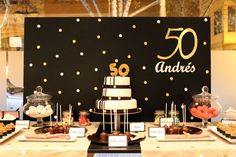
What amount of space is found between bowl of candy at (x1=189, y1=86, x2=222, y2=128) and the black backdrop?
0.85ft

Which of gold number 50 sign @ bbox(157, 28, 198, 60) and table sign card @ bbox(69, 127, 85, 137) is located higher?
gold number 50 sign @ bbox(157, 28, 198, 60)

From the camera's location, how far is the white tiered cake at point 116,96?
2.34 m

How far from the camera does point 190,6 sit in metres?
3.64

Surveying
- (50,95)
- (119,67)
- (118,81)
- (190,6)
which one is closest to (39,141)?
(118,81)

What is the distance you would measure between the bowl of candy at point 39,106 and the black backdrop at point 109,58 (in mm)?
231

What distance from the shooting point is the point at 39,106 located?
2783mm

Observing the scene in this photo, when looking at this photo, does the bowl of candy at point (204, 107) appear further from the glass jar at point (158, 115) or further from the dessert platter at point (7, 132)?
the dessert platter at point (7, 132)

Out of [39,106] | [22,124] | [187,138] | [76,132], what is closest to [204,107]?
[187,138]

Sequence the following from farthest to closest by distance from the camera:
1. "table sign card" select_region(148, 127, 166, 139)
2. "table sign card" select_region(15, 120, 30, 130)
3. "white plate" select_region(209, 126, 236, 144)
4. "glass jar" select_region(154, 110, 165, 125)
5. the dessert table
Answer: "glass jar" select_region(154, 110, 165, 125), "table sign card" select_region(15, 120, 30, 130), "table sign card" select_region(148, 127, 166, 139), "white plate" select_region(209, 126, 236, 144), the dessert table

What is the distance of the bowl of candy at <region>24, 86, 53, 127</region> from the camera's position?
274 centimetres

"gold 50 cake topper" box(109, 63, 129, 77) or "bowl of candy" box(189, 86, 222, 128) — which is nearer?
"bowl of candy" box(189, 86, 222, 128)

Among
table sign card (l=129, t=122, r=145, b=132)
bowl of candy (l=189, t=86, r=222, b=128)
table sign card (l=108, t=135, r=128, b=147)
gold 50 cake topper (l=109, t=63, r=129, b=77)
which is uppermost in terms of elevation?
gold 50 cake topper (l=109, t=63, r=129, b=77)

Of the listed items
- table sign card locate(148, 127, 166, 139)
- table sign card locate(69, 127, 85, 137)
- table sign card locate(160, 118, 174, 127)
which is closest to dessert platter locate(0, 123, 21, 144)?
table sign card locate(69, 127, 85, 137)

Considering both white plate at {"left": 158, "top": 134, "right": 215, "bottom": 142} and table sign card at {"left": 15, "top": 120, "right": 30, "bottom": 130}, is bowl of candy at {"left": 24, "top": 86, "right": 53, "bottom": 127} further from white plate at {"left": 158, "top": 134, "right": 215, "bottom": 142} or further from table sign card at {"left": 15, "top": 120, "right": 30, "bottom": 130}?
white plate at {"left": 158, "top": 134, "right": 215, "bottom": 142}
